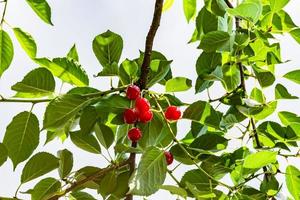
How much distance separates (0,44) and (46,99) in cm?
17

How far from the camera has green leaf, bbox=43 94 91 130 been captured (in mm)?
1127

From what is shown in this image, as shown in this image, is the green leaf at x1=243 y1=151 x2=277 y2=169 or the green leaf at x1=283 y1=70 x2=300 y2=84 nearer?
the green leaf at x1=243 y1=151 x2=277 y2=169

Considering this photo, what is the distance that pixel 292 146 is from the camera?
1305 millimetres

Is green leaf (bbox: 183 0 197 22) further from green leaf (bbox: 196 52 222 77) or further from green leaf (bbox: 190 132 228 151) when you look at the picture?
green leaf (bbox: 190 132 228 151)

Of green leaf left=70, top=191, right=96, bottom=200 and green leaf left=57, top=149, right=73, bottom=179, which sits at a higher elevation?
green leaf left=57, top=149, right=73, bottom=179

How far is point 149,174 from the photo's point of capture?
106cm

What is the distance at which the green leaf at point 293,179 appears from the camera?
4.34 ft

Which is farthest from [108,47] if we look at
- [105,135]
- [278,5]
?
[278,5]

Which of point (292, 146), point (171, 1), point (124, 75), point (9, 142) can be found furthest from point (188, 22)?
point (9, 142)

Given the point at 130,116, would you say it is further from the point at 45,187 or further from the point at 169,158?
the point at 45,187

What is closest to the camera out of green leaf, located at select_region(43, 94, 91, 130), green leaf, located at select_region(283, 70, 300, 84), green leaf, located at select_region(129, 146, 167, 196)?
green leaf, located at select_region(129, 146, 167, 196)

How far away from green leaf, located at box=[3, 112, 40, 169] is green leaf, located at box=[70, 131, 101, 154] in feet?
0.39

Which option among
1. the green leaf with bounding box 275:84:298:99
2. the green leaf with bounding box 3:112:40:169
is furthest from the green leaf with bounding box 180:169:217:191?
the green leaf with bounding box 3:112:40:169

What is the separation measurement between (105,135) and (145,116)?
5.7 inches
